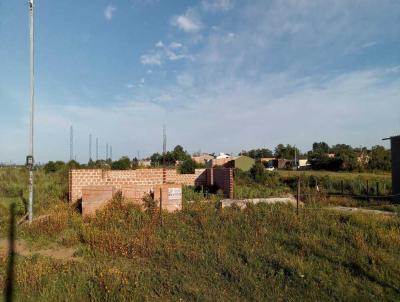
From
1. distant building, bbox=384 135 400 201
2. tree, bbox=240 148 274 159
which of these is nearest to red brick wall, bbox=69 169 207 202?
distant building, bbox=384 135 400 201

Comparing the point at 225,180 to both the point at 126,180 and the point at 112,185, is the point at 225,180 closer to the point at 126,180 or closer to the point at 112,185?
the point at 126,180

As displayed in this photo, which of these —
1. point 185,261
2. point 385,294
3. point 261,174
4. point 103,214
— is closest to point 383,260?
point 385,294

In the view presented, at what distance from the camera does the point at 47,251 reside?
6.91 meters

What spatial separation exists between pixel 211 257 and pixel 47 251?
3.72 meters

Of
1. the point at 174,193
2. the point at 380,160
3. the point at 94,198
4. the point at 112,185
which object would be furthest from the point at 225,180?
the point at 380,160

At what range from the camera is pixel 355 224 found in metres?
7.86

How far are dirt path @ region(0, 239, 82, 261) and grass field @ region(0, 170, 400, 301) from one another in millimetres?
100

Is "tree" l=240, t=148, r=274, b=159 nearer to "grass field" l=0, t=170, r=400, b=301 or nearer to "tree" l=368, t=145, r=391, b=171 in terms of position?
"tree" l=368, t=145, r=391, b=171

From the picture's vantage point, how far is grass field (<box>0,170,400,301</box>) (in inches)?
174

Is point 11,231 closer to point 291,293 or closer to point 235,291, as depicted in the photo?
point 235,291

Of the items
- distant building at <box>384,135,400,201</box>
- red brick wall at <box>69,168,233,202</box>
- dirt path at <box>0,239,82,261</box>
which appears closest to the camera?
dirt path at <box>0,239,82,261</box>

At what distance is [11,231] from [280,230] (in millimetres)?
6832

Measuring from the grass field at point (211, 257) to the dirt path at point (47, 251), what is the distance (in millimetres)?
100

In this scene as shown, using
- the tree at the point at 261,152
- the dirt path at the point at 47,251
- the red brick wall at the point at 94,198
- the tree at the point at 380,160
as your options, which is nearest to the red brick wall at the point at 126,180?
the red brick wall at the point at 94,198
